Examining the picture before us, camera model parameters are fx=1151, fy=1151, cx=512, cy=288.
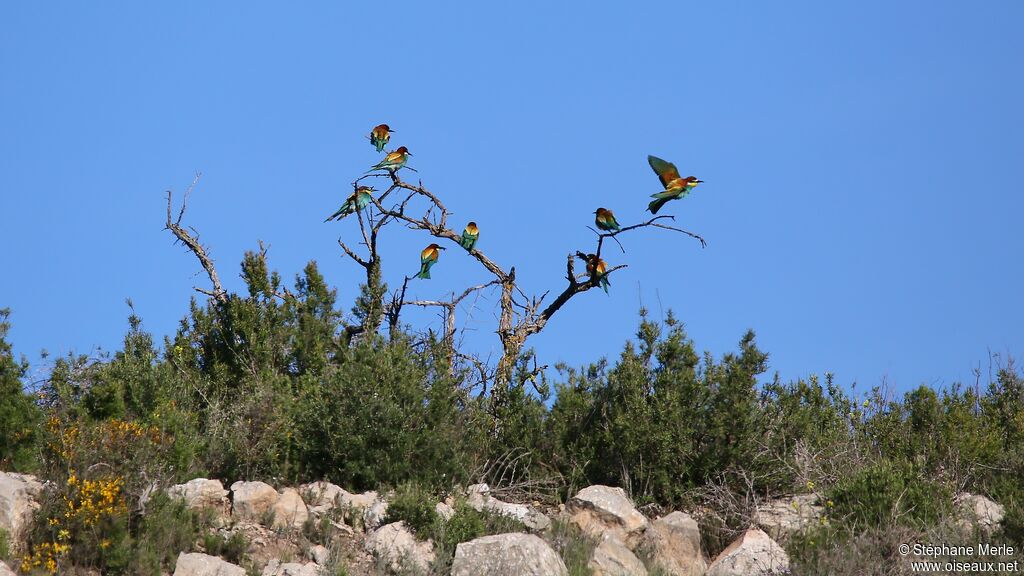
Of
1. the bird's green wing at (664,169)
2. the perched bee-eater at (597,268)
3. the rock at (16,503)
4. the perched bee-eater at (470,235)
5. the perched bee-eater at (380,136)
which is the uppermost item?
the perched bee-eater at (380,136)

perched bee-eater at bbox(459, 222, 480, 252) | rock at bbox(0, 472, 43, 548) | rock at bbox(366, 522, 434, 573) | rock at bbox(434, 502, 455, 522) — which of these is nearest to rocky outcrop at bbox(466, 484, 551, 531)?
rock at bbox(434, 502, 455, 522)

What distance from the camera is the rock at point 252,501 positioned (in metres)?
10.5

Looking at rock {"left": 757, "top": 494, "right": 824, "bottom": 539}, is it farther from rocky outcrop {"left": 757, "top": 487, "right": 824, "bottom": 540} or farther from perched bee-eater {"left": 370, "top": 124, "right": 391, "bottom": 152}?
perched bee-eater {"left": 370, "top": 124, "right": 391, "bottom": 152}

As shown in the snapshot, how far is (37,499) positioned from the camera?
32.9ft

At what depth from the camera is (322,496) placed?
1100 cm

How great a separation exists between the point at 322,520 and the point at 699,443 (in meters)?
4.22

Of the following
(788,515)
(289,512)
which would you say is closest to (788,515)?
(788,515)

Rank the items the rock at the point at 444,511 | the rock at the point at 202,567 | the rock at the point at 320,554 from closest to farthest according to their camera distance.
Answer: the rock at the point at 202,567 → the rock at the point at 320,554 → the rock at the point at 444,511

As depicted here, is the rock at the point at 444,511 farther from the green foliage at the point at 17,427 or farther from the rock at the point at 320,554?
the green foliage at the point at 17,427

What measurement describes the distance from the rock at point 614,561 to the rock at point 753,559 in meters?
0.68

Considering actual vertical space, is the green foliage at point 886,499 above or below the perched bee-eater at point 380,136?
below

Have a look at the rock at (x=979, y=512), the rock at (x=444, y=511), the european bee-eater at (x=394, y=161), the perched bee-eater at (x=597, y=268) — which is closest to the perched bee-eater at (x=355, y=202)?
the european bee-eater at (x=394, y=161)

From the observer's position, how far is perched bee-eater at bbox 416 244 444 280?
15375mm

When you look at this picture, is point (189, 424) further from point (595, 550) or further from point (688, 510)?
point (688, 510)
